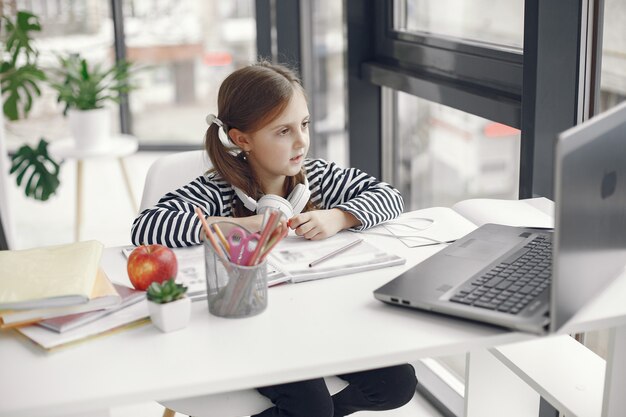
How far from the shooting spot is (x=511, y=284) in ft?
3.96

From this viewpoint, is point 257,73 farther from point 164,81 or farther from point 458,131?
point 164,81

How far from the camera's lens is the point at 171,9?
4848mm

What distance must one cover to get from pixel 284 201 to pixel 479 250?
469 mm

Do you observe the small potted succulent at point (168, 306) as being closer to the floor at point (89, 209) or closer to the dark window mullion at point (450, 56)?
the dark window mullion at point (450, 56)

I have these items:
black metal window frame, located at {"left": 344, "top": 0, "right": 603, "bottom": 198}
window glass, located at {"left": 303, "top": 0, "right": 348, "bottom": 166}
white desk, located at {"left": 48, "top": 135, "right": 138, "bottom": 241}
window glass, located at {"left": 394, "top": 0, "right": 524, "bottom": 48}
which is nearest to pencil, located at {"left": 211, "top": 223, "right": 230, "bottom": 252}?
black metal window frame, located at {"left": 344, "top": 0, "right": 603, "bottom": 198}

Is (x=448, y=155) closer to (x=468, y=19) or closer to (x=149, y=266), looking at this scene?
(x=468, y=19)

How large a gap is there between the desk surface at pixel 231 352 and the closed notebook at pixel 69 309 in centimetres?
3

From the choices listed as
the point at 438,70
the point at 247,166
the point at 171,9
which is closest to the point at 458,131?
the point at 438,70

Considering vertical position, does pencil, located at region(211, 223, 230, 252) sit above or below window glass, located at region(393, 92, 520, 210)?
above

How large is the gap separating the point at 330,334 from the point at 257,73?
2.55 ft

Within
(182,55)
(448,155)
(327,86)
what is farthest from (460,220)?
(182,55)

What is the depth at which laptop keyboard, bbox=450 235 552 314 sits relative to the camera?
45.2 inches

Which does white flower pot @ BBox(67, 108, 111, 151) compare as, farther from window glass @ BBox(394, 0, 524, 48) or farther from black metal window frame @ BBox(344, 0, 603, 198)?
window glass @ BBox(394, 0, 524, 48)

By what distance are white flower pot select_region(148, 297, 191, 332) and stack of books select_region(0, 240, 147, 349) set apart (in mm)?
51
